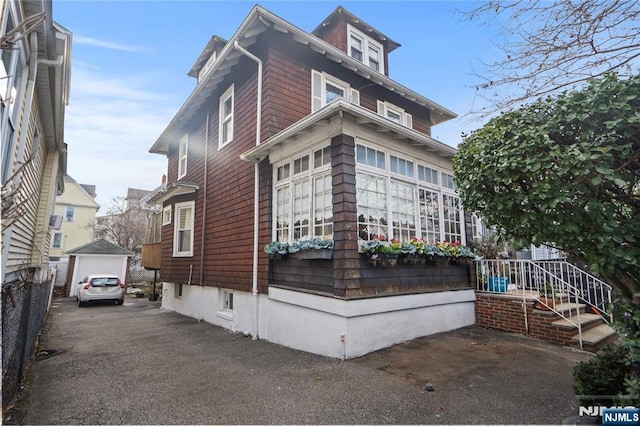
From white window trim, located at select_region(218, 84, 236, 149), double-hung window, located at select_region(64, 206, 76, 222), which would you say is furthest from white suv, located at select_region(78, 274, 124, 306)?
double-hung window, located at select_region(64, 206, 76, 222)

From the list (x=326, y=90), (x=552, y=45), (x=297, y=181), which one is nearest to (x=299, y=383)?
(x=297, y=181)

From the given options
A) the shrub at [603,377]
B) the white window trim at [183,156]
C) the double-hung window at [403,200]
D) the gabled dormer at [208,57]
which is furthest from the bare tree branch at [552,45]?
the white window trim at [183,156]

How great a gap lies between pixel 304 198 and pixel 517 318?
192 inches

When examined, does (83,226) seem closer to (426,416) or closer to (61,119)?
(61,119)

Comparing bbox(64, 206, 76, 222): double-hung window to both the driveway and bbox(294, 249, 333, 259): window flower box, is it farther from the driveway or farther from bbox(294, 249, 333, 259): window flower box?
Result: bbox(294, 249, 333, 259): window flower box

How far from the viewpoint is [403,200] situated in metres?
6.44

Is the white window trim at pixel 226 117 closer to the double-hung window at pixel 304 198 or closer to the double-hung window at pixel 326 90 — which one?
the double-hung window at pixel 326 90

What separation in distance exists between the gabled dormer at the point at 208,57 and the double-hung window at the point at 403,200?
702cm

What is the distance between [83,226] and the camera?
88.1 ft

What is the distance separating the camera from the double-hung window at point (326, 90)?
7.93m

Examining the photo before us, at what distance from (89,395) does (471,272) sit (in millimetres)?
7391

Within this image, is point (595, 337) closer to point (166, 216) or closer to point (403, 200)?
point (403, 200)

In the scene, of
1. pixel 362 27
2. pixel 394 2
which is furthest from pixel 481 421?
pixel 362 27

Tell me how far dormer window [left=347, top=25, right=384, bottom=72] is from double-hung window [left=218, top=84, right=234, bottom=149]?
3896 mm
